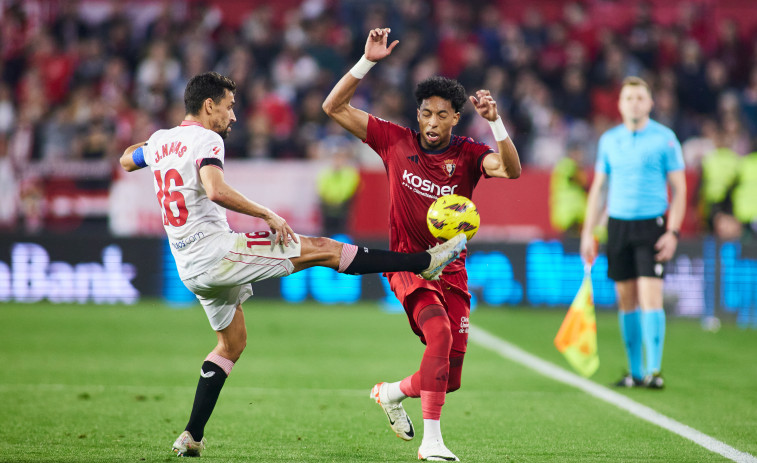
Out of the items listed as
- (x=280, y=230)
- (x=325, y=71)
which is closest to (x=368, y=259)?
(x=280, y=230)

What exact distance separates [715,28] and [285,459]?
62.9ft

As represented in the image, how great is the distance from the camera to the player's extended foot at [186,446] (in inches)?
215

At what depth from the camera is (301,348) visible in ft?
35.0

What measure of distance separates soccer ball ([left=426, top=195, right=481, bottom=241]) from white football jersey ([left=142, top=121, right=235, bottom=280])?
1.16 meters

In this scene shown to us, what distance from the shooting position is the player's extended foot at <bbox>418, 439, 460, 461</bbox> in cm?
531

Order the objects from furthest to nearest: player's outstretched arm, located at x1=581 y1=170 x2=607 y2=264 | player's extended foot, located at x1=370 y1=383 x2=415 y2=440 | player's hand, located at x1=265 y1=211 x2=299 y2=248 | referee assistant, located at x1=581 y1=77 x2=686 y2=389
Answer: player's outstretched arm, located at x1=581 y1=170 x2=607 y2=264, referee assistant, located at x1=581 y1=77 x2=686 y2=389, player's extended foot, located at x1=370 y1=383 x2=415 y2=440, player's hand, located at x1=265 y1=211 x2=299 y2=248

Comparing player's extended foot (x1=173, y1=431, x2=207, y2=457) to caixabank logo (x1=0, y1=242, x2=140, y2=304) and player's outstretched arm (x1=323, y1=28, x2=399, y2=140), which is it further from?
caixabank logo (x1=0, y1=242, x2=140, y2=304)

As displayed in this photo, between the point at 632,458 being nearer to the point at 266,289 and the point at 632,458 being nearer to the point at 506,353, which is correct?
the point at 506,353

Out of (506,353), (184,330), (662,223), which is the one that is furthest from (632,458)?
(184,330)

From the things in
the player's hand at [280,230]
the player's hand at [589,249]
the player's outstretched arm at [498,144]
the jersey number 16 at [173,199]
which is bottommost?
the player's hand at [589,249]

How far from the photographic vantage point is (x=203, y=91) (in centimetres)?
557

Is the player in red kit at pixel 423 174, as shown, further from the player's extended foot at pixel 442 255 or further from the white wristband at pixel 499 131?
the player's extended foot at pixel 442 255

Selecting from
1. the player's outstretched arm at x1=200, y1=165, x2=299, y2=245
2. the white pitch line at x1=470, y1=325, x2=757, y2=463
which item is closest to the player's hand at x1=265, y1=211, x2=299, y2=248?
the player's outstretched arm at x1=200, y1=165, x2=299, y2=245

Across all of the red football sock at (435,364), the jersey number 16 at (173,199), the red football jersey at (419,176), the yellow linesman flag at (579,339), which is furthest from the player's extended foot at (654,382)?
the jersey number 16 at (173,199)
